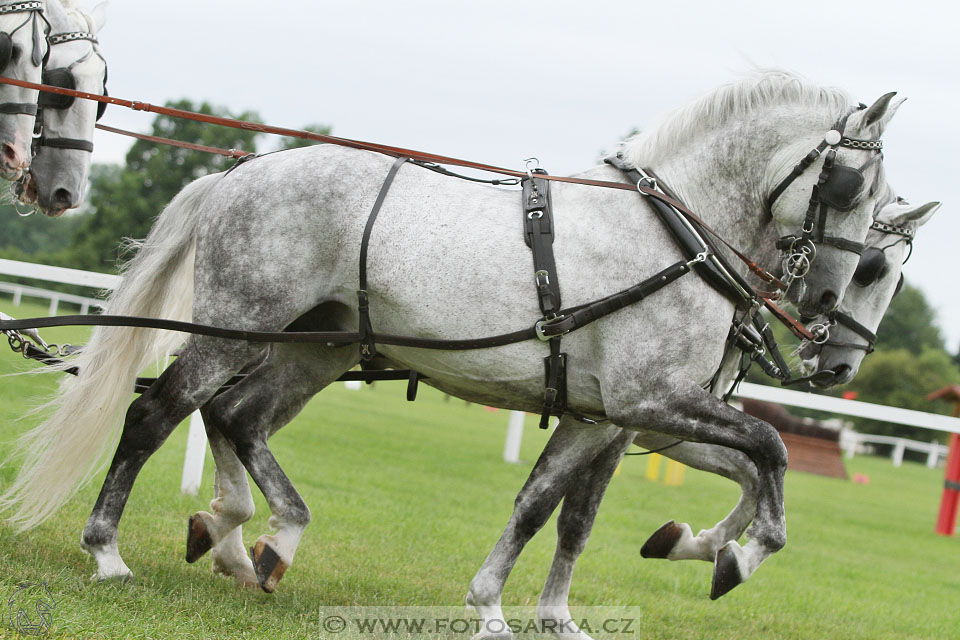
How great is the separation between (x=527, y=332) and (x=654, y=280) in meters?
0.57

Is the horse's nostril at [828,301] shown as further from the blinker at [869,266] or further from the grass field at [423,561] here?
the grass field at [423,561]

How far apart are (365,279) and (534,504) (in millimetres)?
1313

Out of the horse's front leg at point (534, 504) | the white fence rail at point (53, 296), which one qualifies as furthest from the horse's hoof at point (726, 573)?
the white fence rail at point (53, 296)

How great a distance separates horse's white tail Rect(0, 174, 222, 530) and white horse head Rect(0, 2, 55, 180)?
91 centimetres

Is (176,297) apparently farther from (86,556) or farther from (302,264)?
(86,556)

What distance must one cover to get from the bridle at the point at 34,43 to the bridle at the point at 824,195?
3.27 m

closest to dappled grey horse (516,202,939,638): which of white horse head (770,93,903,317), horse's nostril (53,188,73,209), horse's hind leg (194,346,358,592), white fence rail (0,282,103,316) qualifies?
A: white horse head (770,93,903,317)

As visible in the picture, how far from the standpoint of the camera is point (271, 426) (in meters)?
4.85

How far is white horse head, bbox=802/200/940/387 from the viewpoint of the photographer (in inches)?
201

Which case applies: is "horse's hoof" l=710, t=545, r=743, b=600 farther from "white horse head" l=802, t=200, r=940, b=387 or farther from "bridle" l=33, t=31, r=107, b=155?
"bridle" l=33, t=31, r=107, b=155

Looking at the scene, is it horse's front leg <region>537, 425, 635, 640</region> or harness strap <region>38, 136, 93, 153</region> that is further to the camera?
horse's front leg <region>537, 425, 635, 640</region>

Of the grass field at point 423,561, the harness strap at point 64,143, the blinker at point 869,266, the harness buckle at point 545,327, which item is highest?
the blinker at point 869,266

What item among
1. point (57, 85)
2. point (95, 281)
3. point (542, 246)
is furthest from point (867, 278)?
point (95, 281)

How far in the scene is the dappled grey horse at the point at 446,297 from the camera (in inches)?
160
